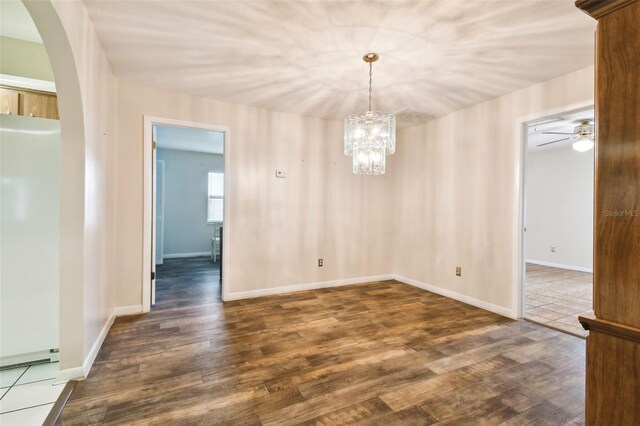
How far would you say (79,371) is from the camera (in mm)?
1919

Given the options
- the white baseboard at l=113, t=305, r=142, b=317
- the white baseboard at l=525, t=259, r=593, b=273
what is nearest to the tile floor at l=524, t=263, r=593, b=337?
the white baseboard at l=525, t=259, r=593, b=273

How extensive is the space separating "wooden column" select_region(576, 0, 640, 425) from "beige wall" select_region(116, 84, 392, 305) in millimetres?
3368

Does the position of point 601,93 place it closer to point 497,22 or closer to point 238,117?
point 497,22

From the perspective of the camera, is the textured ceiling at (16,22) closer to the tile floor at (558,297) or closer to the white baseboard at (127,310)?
the white baseboard at (127,310)

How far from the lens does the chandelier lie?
8.45 ft

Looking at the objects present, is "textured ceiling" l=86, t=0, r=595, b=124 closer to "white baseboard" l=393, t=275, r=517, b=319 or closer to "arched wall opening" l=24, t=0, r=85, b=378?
"arched wall opening" l=24, t=0, r=85, b=378

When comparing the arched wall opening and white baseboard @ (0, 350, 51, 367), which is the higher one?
the arched wall opening

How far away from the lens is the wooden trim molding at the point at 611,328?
2.37ft

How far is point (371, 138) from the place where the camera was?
259 cm

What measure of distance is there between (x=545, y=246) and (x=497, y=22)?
20.2ft

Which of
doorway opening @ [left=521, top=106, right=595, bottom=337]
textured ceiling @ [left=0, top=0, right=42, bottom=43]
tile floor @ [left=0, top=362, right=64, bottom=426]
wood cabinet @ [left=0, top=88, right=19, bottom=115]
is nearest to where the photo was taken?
tile floor @ [left=0, top=362, right=64, bottom=426]

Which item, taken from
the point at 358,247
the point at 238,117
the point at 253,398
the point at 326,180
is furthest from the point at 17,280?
the point at 358,247

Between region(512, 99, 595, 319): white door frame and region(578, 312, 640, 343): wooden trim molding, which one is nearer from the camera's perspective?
region(578, 312, 640, 343): wooden trim molding

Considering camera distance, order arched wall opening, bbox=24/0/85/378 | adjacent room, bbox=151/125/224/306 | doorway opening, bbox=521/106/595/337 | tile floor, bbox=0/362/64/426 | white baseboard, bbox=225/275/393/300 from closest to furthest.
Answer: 1. tile floor, bbox=0/362/64/426
2. arched wall opening, bbox=24/0/85/378
3. white baseboard, bbox=225/275/393/300
4. doorway opening, bbox=521/106/595/337
5. adjacent room, bbox=151/125/224/306
